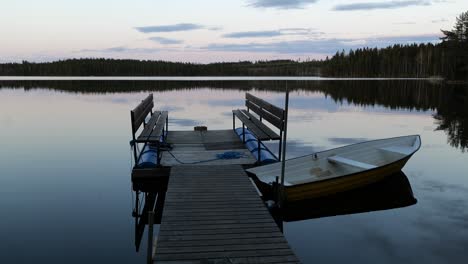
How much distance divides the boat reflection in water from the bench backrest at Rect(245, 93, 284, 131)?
2472 millimetres

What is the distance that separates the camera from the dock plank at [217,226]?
5.51m

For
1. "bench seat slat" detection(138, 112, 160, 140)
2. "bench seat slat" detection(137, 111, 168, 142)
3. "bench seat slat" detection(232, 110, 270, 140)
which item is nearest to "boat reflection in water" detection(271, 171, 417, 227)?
"bench seat slat" detection(232, 110, 270, 140)

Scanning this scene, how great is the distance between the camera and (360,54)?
14750 cm

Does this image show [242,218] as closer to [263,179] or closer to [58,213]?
[263,179]

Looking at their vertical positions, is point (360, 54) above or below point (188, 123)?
above

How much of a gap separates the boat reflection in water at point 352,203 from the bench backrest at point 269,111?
2.47 m

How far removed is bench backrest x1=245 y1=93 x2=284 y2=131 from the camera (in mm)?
11234

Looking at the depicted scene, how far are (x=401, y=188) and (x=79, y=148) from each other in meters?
11.9

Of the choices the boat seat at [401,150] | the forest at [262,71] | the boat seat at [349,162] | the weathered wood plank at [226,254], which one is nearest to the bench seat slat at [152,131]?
the boat seat at [349,162]

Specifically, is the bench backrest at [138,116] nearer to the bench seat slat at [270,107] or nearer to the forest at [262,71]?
the bench seat slat at [270,107]

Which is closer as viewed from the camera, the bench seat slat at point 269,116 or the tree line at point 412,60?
the bench seat slat at point 269,116

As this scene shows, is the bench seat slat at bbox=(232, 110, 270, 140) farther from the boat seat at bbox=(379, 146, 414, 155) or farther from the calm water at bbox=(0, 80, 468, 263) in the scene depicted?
the boat seat at bbox=(379, 146, 414, 155)

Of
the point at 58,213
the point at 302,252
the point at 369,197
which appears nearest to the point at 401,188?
the point at 369,197

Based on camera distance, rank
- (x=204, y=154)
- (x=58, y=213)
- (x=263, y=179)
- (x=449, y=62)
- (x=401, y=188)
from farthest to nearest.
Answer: (x=449, y=62) < (x=204, y=154) < (x=401, y=188) < (x=263, y=179) < (x=58, y=213)
